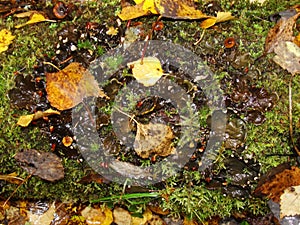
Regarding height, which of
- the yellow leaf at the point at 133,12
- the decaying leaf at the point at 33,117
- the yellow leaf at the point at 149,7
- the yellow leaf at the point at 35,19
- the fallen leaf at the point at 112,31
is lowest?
the decaying leaf at the point at 33,117

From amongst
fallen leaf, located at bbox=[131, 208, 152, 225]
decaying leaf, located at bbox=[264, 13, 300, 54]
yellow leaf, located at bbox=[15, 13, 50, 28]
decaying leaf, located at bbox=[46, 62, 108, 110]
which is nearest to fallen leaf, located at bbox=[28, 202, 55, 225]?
fallen leaf, located at bbox=[131, 208, 152, 225]

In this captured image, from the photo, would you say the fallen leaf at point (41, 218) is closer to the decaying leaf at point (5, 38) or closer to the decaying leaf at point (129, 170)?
the decaying leaf at point (129, 170)

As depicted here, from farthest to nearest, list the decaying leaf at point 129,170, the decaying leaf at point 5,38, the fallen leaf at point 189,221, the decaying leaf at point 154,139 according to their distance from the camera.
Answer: the fallen leaf at point 189,221 < the decaying leaf at point 5,38 < the decaying leaf at point 129,170 < the decaying leaf at point 154,139

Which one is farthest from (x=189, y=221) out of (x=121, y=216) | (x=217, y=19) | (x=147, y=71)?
(x=217, y=19)

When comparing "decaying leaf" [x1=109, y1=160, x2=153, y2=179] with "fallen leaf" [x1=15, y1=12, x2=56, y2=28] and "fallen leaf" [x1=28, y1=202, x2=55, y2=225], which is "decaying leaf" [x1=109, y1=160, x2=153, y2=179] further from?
Answer: "fallen leaf" [x1=15, y1=12, x2=56, y2=28]

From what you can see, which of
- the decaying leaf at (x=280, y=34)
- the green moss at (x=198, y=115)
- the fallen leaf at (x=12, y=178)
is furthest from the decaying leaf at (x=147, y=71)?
the fallen leaf at (x=12, y=178)

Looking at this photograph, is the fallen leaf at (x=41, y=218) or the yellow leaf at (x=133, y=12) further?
the fallen leaf at (x=41, y=218)
